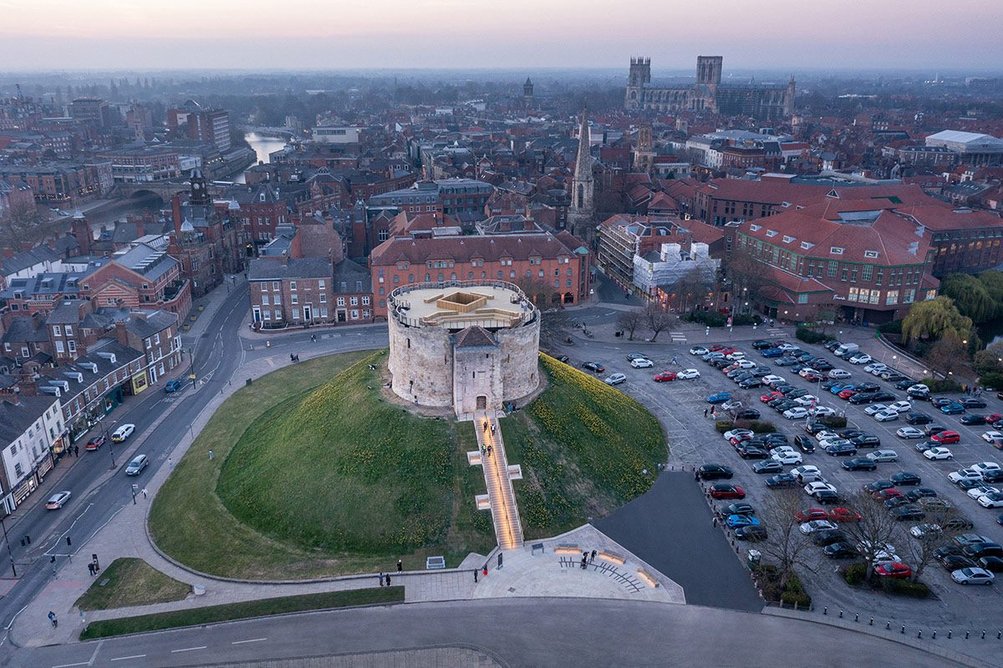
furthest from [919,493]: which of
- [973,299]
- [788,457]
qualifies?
[973,299]

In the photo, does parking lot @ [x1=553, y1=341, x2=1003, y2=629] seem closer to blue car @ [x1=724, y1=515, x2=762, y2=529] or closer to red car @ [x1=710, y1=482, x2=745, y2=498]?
red car @ [x1=710, y1=482, x2=745, y2=498]

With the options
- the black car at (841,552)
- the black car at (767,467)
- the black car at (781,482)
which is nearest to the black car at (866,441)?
the black car at (767,467)

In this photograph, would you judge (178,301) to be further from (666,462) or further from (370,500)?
(666,462)

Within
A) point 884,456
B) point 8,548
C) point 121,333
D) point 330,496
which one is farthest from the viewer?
point 121,333

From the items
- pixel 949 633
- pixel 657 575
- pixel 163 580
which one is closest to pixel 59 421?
pixel 163 580

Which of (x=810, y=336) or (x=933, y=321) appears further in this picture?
(x=810, y=336)

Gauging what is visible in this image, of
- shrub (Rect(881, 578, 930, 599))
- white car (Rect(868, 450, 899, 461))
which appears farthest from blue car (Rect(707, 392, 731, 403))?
shrub (Rect(881, 578, 930, 599))

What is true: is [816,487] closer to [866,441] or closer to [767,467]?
[767,467]
